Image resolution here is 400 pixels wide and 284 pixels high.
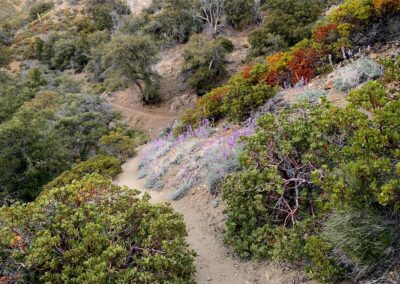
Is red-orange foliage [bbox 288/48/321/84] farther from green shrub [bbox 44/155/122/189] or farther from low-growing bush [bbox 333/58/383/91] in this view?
green shrub [bbox 44/155/122/189]

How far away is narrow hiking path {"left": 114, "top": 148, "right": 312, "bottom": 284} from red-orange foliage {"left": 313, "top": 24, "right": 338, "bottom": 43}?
21.8 ft

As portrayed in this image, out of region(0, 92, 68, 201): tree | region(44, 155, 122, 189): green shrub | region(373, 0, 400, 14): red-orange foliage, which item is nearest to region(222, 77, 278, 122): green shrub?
region(373, 0, 400, 14): red-orange foliage

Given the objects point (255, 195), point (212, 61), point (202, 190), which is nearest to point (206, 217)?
point (202, 190)

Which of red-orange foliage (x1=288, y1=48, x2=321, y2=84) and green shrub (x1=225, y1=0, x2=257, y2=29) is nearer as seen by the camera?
red-orange foliage (x1=288, y1=48, x2=321, y2=84)

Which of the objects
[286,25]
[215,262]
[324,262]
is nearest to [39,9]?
[286,25]

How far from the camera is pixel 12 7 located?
81.8 metres

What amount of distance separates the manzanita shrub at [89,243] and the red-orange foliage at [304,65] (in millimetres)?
7203

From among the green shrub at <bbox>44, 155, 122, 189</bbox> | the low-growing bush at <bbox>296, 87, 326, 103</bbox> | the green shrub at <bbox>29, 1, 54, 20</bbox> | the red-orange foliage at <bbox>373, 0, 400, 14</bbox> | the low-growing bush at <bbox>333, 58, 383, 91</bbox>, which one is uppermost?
the green shrub at <bbox>29, 1, 54, 20</bbox>

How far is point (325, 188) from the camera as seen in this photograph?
411cm

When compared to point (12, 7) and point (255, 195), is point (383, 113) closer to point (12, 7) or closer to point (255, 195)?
point (255, 195)

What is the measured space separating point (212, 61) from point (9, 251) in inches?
Result: 903

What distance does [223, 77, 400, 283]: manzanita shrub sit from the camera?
12.6ft

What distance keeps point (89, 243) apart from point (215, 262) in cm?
210

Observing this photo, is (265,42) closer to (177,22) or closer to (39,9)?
(177,22)
